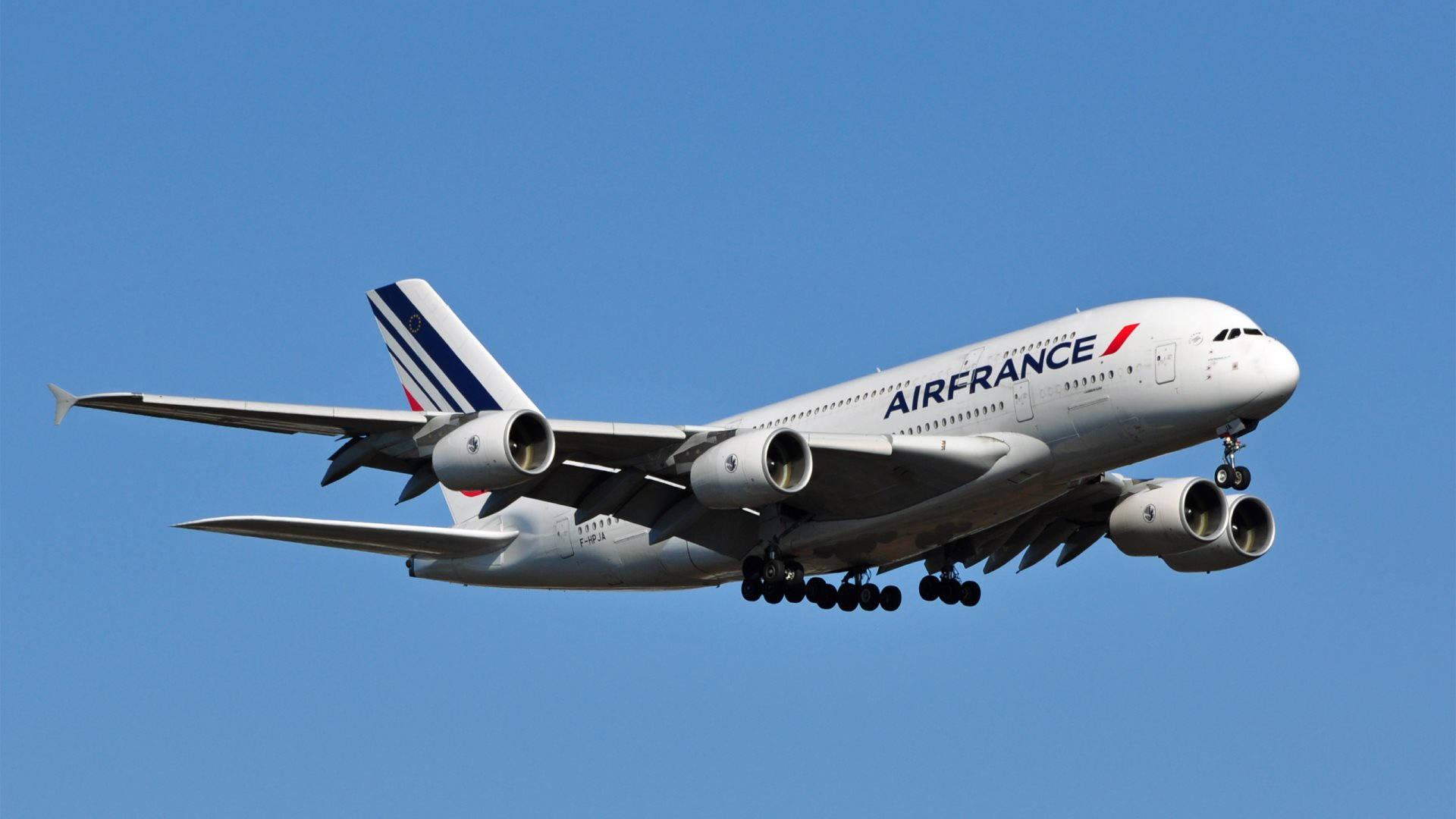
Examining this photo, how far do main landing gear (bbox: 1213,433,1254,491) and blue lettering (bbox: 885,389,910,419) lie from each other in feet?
19.3

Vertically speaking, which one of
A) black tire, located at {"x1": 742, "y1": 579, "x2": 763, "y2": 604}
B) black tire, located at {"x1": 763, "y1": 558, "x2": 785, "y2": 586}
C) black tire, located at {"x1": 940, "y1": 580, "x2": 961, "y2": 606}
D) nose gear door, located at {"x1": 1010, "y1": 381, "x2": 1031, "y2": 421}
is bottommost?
black tire, located at {"x1": 742, "y1": 579, "x2": 763, "y2": 604}

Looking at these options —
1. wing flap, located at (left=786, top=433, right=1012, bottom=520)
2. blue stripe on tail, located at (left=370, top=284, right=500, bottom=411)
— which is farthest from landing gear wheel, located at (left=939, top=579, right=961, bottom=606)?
blue stripe on tail, located at (left=370, top=284, right=500, bottom=411)

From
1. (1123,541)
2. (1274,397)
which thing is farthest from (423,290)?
(1274,397)

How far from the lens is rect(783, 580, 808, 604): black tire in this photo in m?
37.7

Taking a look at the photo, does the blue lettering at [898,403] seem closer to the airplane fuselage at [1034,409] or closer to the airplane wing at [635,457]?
the airplane fuselage at [1034,409]

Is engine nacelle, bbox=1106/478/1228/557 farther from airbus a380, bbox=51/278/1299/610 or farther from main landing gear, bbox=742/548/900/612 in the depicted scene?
main landing gear, bbox=742/548/900/612

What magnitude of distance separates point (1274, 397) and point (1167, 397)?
1758 mm

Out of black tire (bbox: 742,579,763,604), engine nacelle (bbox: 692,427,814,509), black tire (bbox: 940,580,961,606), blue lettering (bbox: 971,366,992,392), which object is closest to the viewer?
engine nacelle (bbox: 692,427,814,509)

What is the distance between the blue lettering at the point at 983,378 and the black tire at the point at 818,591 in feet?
21.8

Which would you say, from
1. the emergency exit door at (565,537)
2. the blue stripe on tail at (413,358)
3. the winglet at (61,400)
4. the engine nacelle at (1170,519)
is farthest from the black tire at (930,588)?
the winglet at (61,400)

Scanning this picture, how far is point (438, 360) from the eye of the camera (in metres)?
44.8

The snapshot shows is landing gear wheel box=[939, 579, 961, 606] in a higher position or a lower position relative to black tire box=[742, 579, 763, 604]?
higher

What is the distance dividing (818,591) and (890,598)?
1537 mm

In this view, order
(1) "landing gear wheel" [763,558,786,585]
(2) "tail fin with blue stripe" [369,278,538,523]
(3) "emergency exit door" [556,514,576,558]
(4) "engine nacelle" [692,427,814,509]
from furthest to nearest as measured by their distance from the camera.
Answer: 1. (2) "tail fin with blue stripe" [369,278,538,523]
2. (3) "emergency exit door" [556,514,576,558]
3. (1) "landing gear wheel" [763,558,786,585]
4. (4) "engine nacelle" [692,427,814,509]
